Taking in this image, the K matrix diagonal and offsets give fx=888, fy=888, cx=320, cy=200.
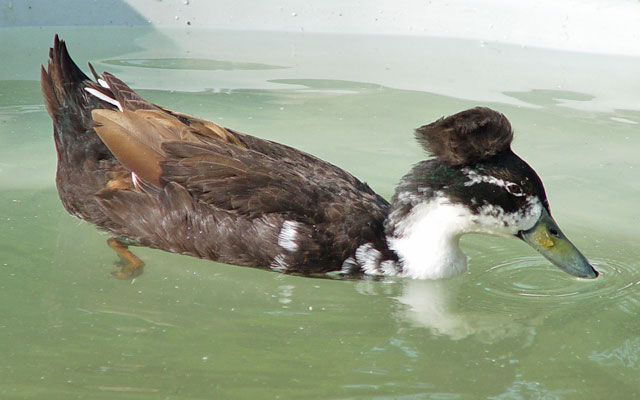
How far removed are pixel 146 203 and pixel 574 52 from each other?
5.14 m

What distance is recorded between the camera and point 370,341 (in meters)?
3.71

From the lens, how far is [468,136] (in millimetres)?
3979

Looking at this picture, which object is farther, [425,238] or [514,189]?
[425,238]

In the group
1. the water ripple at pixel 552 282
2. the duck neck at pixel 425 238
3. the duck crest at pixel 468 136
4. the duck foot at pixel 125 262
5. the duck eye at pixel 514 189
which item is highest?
the duck crest at pixel 468 136

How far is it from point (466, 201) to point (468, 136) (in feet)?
1.03

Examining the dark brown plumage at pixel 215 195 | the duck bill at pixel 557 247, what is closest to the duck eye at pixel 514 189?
the duck bill at pixel 557 247

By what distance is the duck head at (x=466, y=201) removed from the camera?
4.00m

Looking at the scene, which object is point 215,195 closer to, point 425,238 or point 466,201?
point 425,238

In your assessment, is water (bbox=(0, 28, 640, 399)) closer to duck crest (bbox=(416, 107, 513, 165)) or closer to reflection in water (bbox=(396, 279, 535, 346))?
reflection in water (bbox=(396, 279, 535, 346))

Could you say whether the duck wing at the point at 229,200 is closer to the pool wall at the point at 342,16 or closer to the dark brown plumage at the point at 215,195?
the dark brown plumage at the point at 215,195

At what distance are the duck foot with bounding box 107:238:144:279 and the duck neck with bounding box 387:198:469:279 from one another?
48.5 inches

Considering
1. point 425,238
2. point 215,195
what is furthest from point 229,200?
point 425,238

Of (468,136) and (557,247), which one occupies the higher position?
(468,136)

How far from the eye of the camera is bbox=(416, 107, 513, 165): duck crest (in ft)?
12.8
